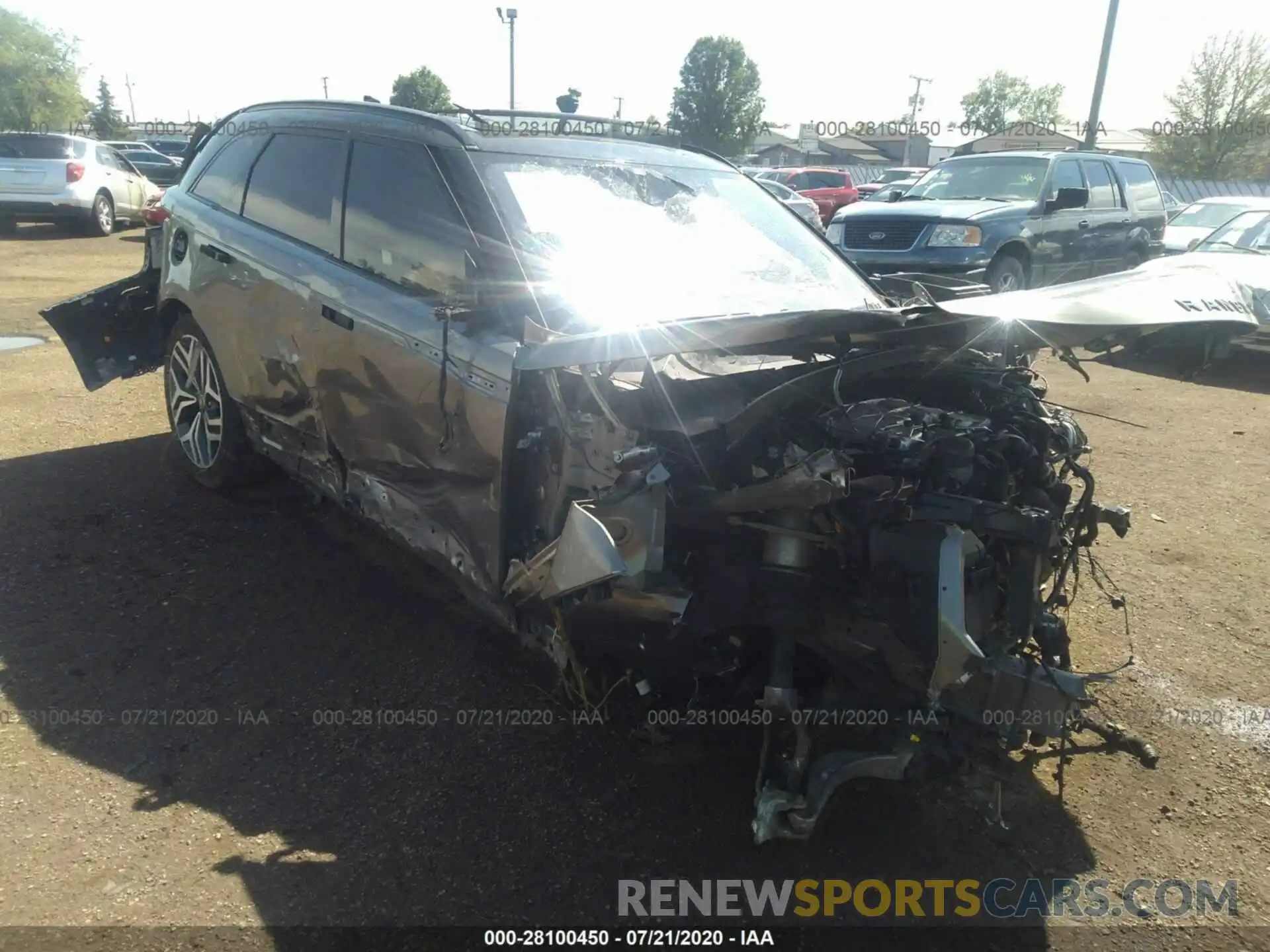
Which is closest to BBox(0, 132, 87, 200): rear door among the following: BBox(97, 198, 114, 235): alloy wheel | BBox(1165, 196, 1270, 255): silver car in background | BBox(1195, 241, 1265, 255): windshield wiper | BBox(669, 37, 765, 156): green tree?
BBox(97, 198, 114, 235): alloy wheel

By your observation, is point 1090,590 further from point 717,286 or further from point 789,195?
point 789,195

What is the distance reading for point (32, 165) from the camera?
15453 mm

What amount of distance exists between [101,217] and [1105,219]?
15.9 metres

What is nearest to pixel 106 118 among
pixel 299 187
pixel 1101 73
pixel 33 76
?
pixel 33 76

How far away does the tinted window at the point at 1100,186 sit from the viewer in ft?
36.0

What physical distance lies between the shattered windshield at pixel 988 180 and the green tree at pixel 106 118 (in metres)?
53.5

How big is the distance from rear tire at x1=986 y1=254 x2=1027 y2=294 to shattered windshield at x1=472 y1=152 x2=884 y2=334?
244 inches

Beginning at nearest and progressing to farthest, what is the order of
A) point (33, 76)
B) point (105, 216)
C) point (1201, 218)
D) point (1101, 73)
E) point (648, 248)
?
point (648, 248) → point (1201, 218) → point (105, 216) → point (1101, 73) → point (33, 76)

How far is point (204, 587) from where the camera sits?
3.94 metres

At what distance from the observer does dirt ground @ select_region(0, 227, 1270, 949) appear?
2416mm

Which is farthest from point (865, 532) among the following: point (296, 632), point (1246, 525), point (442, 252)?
point (1246, 525)

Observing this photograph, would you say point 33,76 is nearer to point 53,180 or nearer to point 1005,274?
point 53,180

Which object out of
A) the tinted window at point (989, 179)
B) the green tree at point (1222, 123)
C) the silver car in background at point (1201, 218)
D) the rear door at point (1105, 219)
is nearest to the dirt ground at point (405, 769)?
the tinted window at point (989, 179)

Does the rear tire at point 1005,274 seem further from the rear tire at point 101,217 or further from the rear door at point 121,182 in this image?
the rear door at point 121,182
